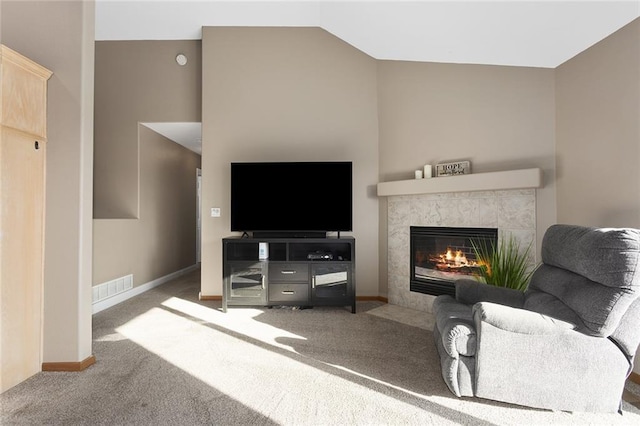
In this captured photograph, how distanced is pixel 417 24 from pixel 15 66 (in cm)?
324

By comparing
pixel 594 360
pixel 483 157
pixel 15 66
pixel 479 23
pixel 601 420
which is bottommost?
pixel 601 420

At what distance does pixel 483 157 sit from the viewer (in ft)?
10.9

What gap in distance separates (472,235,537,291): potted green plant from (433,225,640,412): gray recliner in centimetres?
89

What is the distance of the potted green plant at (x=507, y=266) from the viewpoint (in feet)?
9.07

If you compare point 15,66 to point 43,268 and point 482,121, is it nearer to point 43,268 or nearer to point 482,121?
point 43,268

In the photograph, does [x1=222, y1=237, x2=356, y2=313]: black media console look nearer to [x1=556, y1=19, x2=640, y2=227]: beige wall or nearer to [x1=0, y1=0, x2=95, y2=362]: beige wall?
[x1=0, y1=0, x2=95, y2=362]: beige wall

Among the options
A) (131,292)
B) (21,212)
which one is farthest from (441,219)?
(131,292)

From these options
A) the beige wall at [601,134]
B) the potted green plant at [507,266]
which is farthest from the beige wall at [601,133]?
the potted green plant at [507,266]

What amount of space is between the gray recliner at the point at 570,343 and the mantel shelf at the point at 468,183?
43.0 inches

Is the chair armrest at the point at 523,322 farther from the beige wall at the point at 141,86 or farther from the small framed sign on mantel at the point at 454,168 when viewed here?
the beige wall at the point at 141,86

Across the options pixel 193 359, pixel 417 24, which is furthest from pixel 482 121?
pixel 193 359

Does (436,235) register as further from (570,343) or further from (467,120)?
(570,343)

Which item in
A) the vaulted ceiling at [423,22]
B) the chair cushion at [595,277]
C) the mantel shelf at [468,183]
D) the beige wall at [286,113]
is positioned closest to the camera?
the chair cushion at [595,277]

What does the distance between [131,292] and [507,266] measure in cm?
426
